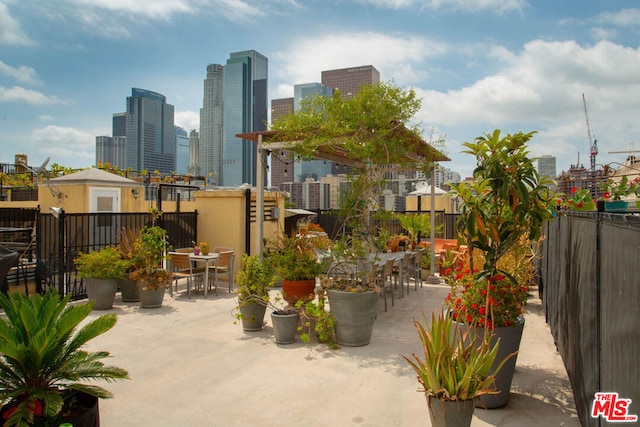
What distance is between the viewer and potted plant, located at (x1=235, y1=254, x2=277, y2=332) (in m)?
5.26

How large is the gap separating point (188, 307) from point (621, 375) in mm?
6060

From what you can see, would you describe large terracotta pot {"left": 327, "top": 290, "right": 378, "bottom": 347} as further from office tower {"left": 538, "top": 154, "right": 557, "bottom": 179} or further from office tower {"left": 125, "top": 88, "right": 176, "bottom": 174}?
office tower {"left": 125, "top": 88, "right": 176, "bottom": 174}

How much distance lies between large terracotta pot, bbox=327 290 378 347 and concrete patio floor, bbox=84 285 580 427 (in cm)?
13

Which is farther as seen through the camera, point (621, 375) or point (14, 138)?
point (14, 138)

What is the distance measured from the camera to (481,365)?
8.79ft

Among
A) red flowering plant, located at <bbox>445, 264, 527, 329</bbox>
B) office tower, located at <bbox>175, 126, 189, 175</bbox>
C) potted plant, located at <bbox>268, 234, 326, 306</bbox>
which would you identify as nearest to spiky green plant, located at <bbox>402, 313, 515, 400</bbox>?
red flowering plant, located at <bbox>445, 264, 527, 329</bbox>

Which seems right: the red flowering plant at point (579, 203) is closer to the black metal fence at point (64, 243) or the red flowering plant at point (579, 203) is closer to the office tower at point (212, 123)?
the black metal fence at point (64, 243)

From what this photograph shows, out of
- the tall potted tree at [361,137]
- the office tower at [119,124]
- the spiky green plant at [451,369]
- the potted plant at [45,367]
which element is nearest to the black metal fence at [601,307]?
the spiky green plant at [451,369]

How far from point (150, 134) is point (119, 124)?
1318 centimetres

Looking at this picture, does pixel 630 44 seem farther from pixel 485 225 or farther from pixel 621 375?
pixel 621 375

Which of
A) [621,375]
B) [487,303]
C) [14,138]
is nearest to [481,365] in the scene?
[487,303]

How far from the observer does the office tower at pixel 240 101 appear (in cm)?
5838

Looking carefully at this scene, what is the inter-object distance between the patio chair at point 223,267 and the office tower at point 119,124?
8167 cm

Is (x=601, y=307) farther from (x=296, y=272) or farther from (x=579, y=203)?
(x=296, y=272)
